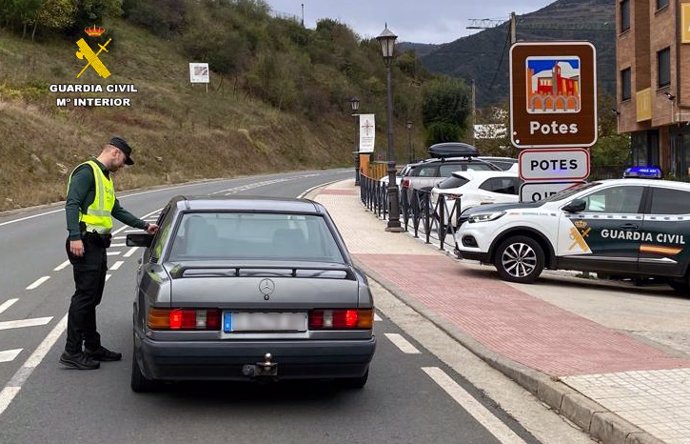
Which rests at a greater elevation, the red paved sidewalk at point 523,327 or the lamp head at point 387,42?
the lamp head at point 387,42

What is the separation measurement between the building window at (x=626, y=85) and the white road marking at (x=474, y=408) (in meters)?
34.6

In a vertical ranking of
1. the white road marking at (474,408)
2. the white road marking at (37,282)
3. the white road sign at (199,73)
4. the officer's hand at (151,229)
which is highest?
the white road sign at (199,73)

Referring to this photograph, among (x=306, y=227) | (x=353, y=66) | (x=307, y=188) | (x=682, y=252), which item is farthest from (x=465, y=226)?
(x=353, y=66)

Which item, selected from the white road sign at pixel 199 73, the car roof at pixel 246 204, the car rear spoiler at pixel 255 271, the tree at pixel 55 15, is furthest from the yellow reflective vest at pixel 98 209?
the white road sign at pixel 199 73

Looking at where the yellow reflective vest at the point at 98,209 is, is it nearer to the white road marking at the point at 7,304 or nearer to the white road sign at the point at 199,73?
the white road marking at the point at 7,304

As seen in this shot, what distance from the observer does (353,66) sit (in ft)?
389

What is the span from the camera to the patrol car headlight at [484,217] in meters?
12.8

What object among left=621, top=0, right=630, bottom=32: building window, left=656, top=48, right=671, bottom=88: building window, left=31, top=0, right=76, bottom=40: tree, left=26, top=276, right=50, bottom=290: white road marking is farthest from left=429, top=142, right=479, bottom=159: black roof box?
left=31, top=0, right=76, bottom=40: tree

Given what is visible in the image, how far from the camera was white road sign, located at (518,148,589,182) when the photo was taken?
41.4ft

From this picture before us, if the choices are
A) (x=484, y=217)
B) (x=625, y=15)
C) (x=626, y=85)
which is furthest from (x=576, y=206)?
(x=626, y=85)

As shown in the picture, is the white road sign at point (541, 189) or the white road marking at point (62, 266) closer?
the white road sign at point (541, 189)

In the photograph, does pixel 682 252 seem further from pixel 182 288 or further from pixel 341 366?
pixel 182 288

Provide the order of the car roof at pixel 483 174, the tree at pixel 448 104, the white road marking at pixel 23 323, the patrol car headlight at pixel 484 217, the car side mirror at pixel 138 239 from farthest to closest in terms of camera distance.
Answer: the tree at pixel 448 104 < the car roof at pixel 483 174 < the patrol car headlight at pixel 484 217 < the white road marking at pixel 23 323 < the car side mirror at pixel 138 239

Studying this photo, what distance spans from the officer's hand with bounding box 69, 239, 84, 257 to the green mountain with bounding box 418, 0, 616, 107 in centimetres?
8208
